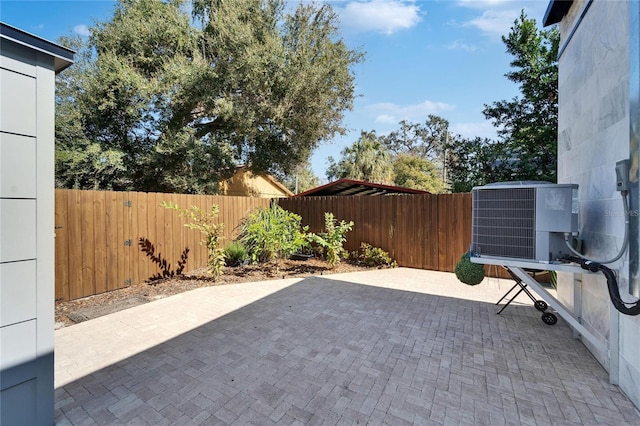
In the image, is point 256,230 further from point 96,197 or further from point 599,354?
point 599,354

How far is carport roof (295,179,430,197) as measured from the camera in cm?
853

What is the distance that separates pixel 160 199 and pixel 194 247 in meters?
1.23

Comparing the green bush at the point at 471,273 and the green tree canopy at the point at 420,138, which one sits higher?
the green tree canopy at the point at 420,138

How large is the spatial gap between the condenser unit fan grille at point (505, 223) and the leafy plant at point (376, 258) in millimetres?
3905

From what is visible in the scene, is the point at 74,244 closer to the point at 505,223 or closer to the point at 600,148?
the point at 505,223

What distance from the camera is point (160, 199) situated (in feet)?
17.9

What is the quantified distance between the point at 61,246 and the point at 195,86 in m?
7.55

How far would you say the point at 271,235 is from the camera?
19.5 ft

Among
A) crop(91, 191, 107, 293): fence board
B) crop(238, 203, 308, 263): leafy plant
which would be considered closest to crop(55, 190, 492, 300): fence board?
crop(91, 191, 107, 293): fence board

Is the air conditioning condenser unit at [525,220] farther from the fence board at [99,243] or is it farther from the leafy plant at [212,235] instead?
the fence board at [99,243]

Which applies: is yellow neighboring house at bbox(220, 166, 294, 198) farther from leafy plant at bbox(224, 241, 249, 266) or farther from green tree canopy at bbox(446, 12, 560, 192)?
green tree canopy at bbox(446, 12, 560, 192)

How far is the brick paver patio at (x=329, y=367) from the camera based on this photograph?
2.00 m

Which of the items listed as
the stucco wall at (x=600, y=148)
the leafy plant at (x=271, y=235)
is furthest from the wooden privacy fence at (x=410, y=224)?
the stucco wall at (x=600, y=148)

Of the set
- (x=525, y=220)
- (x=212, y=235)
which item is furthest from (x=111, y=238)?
(x=525, y=220)
